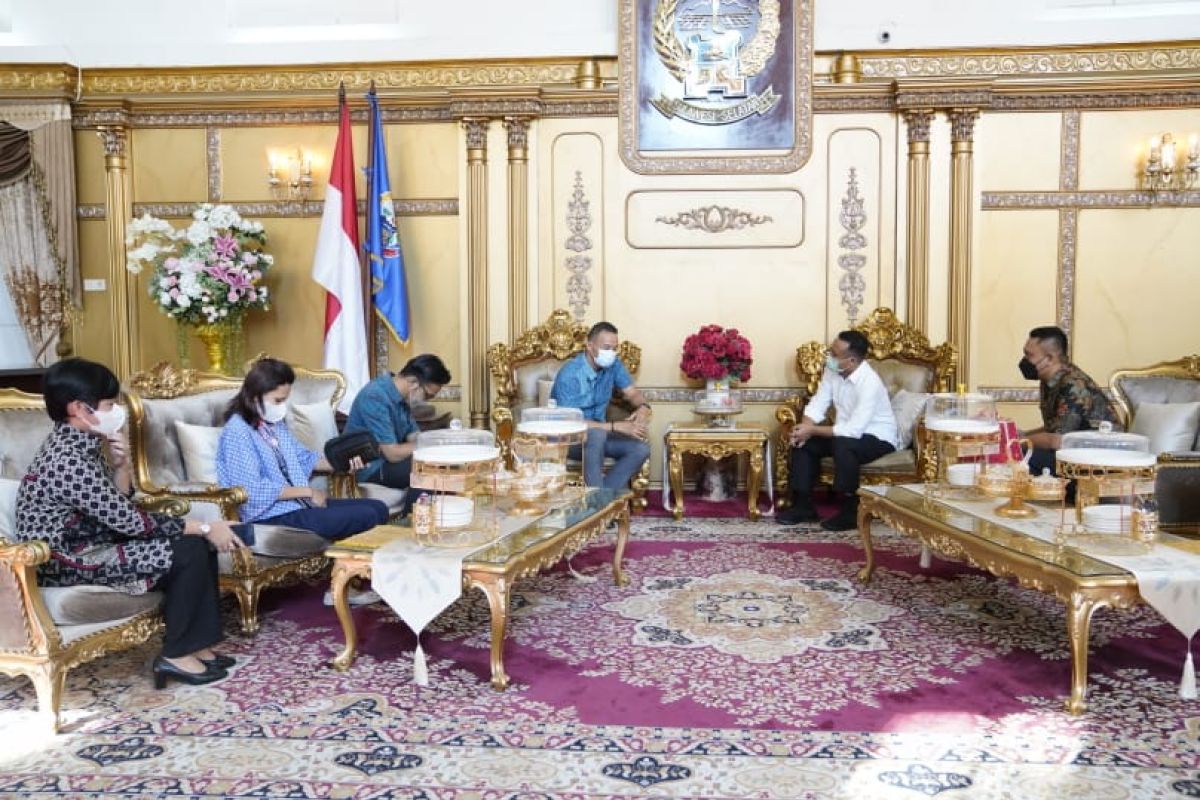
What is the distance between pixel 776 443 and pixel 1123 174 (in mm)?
3039

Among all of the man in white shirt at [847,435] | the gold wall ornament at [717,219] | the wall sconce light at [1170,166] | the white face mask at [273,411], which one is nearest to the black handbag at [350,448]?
the white face mask at [273,411]

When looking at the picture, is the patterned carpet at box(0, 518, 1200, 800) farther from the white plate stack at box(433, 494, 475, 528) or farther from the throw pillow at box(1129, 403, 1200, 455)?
the throw pillow at box(1129, 403, 1200, 455)

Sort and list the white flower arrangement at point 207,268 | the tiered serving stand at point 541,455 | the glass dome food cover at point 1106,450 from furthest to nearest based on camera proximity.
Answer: the white flower arrangement at point 207,268
the tiered serving stand at point 541,455
the glass dome food cover at point 1106,450

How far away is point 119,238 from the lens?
6840 mm

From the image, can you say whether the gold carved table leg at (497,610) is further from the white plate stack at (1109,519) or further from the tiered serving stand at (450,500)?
the white plate stack at (1109,519)

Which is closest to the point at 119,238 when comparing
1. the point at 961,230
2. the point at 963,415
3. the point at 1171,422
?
the point at 963,415

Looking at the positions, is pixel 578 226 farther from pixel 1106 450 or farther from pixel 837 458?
pixel 1106 450

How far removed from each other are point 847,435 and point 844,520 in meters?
0.55

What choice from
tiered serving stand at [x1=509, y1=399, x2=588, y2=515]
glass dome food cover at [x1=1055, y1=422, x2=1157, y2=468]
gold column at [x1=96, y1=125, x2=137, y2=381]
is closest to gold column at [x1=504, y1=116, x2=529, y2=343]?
tiered serving stand at [x1=509, y1=399, x2=588, y2=515]

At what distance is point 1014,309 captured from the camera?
6594 mm

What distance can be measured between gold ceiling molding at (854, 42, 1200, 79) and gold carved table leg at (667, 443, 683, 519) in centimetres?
304

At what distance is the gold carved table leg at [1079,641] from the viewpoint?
290 cm

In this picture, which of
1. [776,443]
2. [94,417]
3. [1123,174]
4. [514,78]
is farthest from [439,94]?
Answer: [1123,174]

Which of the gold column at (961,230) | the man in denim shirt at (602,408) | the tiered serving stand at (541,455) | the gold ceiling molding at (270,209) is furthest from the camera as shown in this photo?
the gold ceiling molding at (270,209)
